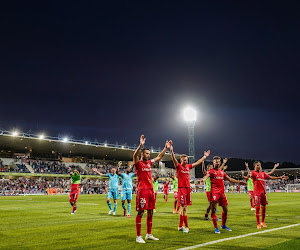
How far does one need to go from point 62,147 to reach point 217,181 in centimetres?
6501

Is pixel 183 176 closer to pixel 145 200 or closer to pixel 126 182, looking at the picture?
pixel 145 200

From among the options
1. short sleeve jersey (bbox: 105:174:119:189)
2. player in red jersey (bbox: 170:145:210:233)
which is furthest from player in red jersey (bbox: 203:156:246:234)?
short sleeve jersey (bbox: 105:174:119:189)

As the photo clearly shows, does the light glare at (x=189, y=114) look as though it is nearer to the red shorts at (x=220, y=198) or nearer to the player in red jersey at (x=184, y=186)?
the player in red jersey at (x=184, y=186)

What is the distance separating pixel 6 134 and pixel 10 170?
6840mm

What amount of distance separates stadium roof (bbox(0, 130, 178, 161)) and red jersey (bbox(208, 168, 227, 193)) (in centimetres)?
5578

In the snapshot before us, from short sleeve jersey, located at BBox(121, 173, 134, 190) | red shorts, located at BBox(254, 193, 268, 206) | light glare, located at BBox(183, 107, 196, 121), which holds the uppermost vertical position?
light glare, located at BBox(183, 107, 196, 121)

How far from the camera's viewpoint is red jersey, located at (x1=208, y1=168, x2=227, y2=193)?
34.5 ft

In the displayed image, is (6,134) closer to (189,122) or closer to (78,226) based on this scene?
(189,122)

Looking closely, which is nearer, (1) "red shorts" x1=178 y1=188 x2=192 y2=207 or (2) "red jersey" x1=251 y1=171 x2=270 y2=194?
(1) "red shorts" x1=178 y1=188 x2=192 y2=207

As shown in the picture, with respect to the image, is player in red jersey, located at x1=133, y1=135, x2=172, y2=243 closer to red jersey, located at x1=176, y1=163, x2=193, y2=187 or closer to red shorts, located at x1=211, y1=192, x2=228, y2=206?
red jersey, located at x1=176, y1=163, x2=193, y2=187

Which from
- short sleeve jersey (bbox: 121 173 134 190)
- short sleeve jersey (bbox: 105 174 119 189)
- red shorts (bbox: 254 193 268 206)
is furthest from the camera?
short sleeve jersey (bbox: 105 174 119 189)

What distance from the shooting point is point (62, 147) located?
71.6 meters

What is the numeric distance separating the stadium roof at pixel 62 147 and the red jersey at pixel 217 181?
55.8 m

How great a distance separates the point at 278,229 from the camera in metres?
11.0
